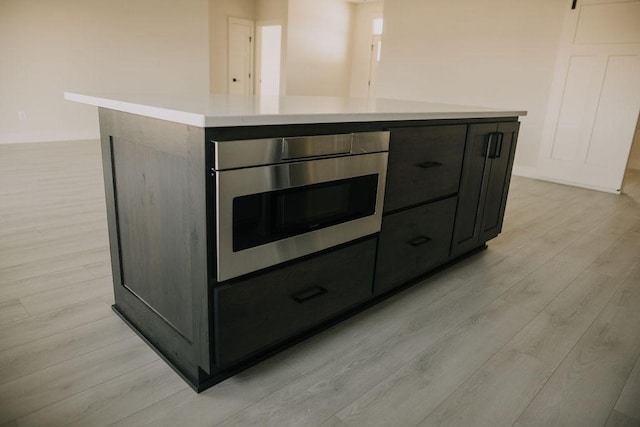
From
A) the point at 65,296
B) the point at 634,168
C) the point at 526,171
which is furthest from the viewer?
the point at 634,168

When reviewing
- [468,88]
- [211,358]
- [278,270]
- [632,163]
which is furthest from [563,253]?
[632,163]

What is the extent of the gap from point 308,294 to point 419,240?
77 cm

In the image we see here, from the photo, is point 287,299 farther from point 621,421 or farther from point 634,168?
point 634,168

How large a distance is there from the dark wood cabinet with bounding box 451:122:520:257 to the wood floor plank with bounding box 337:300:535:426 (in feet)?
1.78

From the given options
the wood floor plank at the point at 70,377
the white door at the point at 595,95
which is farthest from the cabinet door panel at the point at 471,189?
the white door at the point at 595,95

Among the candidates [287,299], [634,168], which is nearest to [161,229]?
[287,299]

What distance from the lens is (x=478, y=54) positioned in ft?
18.7

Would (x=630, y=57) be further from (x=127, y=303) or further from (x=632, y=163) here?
(x=127, y=303)

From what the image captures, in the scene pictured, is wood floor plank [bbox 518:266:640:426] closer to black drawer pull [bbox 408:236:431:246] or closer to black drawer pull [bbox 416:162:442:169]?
black drawer pull [bbox 408:236:431:246]

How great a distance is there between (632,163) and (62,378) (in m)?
7.39

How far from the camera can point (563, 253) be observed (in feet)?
9.27

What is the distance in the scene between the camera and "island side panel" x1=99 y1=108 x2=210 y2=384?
1.23 m

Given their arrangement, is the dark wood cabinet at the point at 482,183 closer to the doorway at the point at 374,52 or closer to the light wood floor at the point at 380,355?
the light wood floor at the point at 380,355

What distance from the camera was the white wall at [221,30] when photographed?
8070 millimetres
